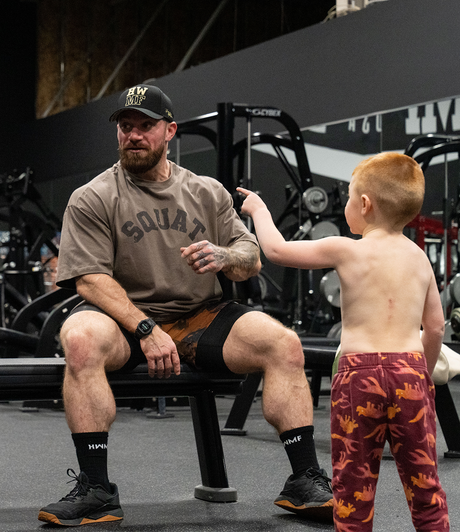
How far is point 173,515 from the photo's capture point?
2.12 metres

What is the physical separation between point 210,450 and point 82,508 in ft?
1.54

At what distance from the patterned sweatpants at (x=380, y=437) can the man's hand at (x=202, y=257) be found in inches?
27.3

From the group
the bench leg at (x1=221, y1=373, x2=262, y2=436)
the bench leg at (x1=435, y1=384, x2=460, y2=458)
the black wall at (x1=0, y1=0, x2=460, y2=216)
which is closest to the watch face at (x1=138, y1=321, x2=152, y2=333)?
the bench leg at (x1=435, y1=384, x2=460, y2=458)

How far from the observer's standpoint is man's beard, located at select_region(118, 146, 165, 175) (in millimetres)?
2312

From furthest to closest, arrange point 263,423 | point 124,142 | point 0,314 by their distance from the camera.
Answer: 1. point 0,314
2. point 263,423
3. point 124,142

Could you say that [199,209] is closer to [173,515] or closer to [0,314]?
[173,515]

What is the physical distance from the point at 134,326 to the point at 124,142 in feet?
1.93

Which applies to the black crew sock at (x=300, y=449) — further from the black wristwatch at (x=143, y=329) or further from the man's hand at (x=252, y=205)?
the man's hand at (x=252, y=205)

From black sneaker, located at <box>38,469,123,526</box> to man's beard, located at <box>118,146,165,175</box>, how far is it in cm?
90

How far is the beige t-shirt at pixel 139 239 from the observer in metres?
2.20

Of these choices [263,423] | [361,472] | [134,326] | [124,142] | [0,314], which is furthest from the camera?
[0,314]

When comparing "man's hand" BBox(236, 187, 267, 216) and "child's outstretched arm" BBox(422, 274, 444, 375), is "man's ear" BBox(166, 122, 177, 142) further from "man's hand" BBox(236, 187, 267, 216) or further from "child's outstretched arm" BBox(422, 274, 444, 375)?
"child's outstretched arm" BBox(422, 274, 444, 375)

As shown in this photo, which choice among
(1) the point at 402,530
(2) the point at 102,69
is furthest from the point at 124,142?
(2) the point at 102,69

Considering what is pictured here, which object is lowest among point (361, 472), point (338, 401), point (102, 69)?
point (361, 472)
